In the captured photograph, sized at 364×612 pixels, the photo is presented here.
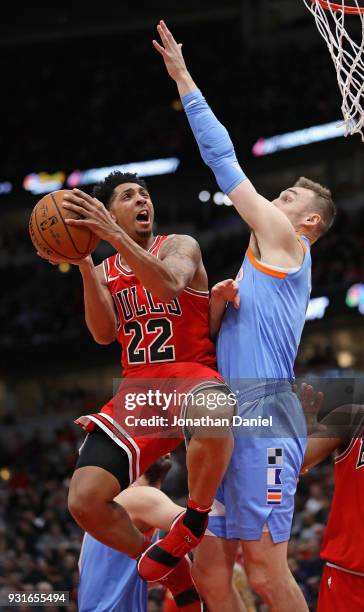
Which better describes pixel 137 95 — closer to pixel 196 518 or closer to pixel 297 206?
pixel 297 206

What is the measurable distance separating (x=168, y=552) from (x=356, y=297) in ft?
47.1

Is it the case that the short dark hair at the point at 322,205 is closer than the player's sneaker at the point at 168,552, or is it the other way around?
the player's sneaker at the point at 168,552

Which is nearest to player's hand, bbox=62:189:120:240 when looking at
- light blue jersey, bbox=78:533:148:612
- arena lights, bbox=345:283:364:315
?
light blue jersey, bbox=78:533:148:612

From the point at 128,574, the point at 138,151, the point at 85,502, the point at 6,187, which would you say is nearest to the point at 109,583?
the point at 128,574

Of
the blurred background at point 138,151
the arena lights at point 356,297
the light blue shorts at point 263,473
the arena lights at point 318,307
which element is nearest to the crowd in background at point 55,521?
the blurred background at point 138,151

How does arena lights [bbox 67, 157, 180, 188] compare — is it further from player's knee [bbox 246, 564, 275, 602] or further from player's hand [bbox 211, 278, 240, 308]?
player's knee [bbox 246, 564, 275, 602]

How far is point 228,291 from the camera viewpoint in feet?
16.4

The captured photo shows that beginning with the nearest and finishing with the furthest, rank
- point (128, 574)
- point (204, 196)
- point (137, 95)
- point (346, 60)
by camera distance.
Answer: point (128, 574) → point (346, 60) → point (137, 95) → point (204, 196)

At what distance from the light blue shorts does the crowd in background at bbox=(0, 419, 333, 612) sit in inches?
155

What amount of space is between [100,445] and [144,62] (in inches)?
844

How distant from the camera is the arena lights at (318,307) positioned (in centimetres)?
1900

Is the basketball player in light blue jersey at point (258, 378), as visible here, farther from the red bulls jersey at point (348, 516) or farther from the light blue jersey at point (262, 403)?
the red bulls jersey at point (348, 516)

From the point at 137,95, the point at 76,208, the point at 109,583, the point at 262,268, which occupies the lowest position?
the point at 109,583

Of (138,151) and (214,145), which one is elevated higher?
(138,151)
